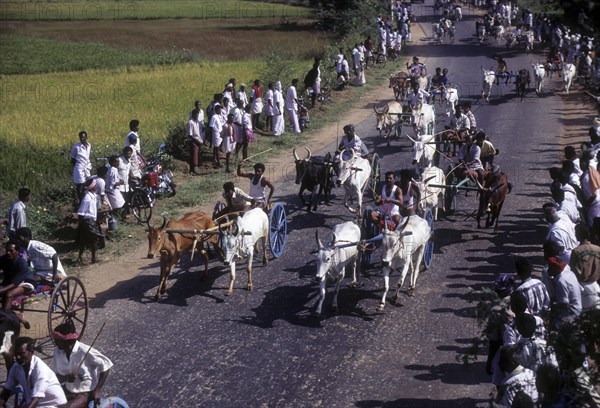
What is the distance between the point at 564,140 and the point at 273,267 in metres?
14.6

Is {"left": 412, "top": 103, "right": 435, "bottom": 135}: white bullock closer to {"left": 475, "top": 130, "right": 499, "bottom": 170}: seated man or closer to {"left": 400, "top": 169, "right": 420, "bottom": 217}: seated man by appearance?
{"left": 475, "top": 130, "right": 499, "bottom": 170}: seated man

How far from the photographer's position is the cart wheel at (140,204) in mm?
19812

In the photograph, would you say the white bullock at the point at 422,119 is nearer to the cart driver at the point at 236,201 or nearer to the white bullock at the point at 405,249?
the cart driver at the point at 236,201

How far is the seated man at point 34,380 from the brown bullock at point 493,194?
11064 mm

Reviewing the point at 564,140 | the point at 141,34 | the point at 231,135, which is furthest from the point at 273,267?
the point at 141,34

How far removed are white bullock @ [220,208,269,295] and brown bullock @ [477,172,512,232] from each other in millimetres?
4908

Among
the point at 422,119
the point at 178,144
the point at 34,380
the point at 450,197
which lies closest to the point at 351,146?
the point at 450,197

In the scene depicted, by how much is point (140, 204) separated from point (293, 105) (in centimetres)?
1024

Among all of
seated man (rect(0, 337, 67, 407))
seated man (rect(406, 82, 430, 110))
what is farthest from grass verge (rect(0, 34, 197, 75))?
seated man (rect(0, 337, 67, 407))

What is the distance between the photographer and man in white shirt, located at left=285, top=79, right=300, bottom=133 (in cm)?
2870

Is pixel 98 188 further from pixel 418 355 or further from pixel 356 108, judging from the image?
pixel 356 108

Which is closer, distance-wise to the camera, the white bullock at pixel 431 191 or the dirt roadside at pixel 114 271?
the dirt roadside at pixel 114 271

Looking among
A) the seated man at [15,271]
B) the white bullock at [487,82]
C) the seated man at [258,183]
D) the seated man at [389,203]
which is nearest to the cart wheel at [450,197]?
the seated man at [389,203]

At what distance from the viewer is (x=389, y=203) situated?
16.1m
